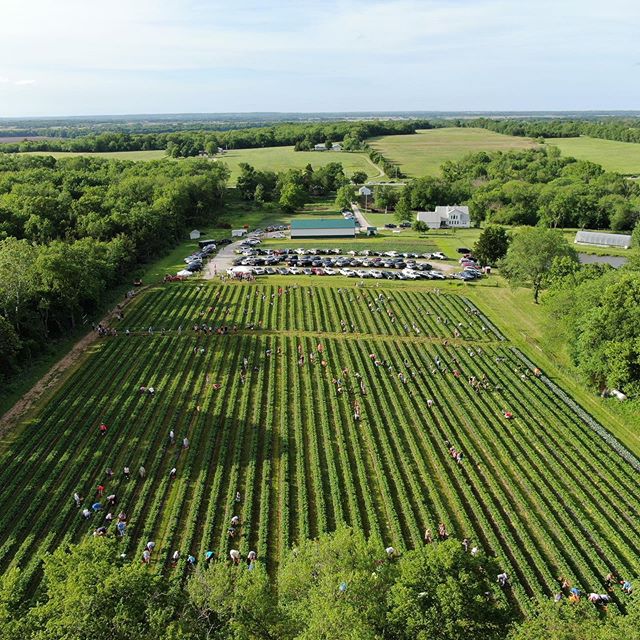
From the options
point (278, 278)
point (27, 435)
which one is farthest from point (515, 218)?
point (27, 435)

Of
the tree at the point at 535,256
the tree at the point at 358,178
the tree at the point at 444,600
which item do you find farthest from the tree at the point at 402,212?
the tree at the point at 444,600

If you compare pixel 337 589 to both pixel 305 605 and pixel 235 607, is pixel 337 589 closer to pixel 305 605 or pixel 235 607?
pixel 305 605

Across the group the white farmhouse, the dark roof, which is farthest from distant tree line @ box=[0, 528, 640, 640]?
the white farmhouse

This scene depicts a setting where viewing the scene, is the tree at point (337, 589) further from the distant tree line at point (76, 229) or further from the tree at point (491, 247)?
the tree at point (491, 247)

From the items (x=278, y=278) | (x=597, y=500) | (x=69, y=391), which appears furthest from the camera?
(x=278, y=278)

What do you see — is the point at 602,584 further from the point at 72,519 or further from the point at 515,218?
the point at 515,218

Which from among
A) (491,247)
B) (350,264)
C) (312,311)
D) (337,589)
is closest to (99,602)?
(337,589)
